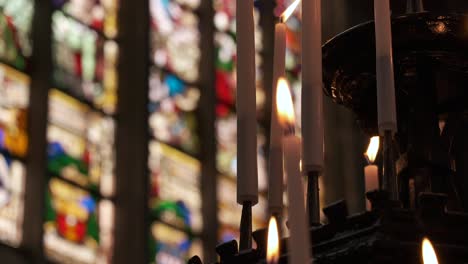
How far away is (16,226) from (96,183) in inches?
27.8

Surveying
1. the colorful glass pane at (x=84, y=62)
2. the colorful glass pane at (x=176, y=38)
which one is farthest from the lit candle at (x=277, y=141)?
the colorful glass pane at (x=176, y=38)

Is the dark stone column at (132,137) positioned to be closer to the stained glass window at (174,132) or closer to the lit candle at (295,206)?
the stained glass window at (174,132)

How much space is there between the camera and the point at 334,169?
27.8 feet

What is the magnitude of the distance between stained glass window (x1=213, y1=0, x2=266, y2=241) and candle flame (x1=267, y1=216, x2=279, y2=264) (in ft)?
18.5

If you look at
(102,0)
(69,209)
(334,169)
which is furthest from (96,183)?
(334,169)

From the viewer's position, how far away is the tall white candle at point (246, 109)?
192cm

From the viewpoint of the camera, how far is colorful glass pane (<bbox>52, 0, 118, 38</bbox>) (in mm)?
7297

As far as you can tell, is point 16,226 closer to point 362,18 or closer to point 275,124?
point 362,18

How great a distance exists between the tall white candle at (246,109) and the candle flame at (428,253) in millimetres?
348

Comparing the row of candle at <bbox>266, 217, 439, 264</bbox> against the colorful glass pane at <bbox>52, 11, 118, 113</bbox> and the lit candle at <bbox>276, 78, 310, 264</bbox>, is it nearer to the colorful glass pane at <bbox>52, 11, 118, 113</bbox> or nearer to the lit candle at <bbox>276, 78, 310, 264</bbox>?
the lit candle at <bbox>276, 78, 310, 264</bbox>

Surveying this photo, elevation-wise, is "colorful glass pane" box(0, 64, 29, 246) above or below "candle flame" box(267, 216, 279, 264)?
above

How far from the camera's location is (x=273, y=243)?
162cm

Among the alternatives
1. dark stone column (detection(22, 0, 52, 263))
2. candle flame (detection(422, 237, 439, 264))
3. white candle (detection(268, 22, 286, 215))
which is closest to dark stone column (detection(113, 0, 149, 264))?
dark stone column (detection(22, 0, 52, 263))

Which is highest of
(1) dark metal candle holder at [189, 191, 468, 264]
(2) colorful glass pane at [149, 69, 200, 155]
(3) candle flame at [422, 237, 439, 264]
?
(2) colorful glass pane at [149, 69, 200, 155]
